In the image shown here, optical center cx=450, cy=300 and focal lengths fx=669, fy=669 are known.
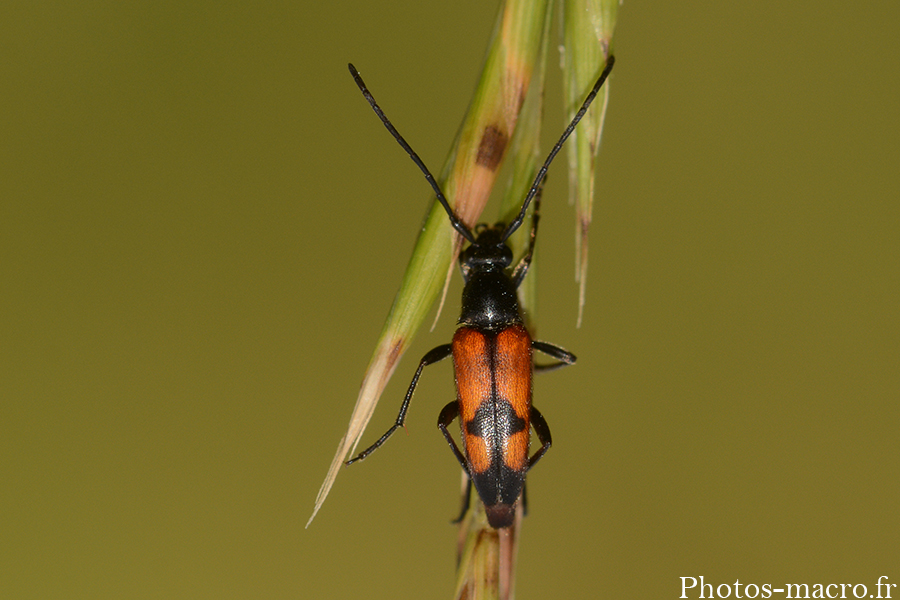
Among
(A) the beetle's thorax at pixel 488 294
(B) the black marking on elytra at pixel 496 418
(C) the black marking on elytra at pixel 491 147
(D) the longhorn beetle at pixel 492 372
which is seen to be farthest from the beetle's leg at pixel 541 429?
(C) the black marking on elytra at pixel 491 147

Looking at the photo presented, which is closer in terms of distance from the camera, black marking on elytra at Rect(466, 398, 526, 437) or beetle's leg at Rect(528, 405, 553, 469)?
black marking on elytra at Rect(466, 398, 526, 437)

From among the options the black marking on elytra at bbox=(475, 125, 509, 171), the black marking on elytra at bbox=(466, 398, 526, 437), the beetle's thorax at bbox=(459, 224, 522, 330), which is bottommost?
the black marking on elytra at bbox=(466, 398, 526, 437)

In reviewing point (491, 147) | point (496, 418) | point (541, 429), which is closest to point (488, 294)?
point (496, 418)

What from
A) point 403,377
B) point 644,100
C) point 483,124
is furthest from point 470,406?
point 644,100

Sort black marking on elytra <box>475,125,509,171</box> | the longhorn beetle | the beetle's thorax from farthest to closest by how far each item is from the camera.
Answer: the beetle's thorax < the longhorn beetle < black marking on elytra <box>475,125,509,171</box>

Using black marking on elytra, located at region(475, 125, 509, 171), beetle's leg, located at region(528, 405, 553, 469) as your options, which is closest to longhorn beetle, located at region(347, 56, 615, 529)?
beetle's leg, located at region(528, 405, 553, 469)

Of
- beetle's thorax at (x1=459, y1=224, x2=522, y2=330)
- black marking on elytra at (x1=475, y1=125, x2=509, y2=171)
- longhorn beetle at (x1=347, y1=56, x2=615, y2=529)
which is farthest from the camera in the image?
beetle's thorax at (x1=459, y1=224, x2=522, y2=330)

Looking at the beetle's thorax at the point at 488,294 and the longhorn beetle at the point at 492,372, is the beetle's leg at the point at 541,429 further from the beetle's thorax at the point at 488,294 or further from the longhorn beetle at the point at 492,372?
the beetle's thorax at the point at 488,294

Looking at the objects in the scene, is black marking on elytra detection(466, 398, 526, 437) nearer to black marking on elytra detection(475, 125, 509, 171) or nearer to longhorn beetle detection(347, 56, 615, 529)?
longhorn beetle detection(347, 56, 615, 529)

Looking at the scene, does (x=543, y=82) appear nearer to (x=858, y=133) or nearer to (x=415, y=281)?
(x=415, y=281)
